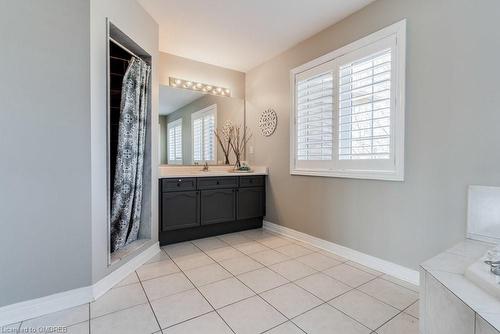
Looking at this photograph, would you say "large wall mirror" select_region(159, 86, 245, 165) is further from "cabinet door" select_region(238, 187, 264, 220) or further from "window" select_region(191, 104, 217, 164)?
"cabinet door" select_region(238, 187, 264, 220)

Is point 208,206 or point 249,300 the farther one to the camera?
point 208,206

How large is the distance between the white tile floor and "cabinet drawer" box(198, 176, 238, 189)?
92 cm

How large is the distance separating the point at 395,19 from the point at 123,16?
2413 mm

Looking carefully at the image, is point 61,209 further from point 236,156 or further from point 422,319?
point 236,156

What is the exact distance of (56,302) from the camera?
5.51 feet

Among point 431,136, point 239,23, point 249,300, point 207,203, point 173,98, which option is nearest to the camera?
point 249,300

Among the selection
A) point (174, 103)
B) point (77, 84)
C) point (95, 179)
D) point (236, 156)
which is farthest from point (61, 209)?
point (236, 156)

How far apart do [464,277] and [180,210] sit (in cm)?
264

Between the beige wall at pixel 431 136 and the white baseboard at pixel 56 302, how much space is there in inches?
87.5

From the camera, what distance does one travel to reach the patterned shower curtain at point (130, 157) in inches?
91.8

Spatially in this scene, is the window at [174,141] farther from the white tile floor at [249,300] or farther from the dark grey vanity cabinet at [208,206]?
the white tile floor at [249,300]

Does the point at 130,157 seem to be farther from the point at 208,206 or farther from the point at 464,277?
the point at 464,277

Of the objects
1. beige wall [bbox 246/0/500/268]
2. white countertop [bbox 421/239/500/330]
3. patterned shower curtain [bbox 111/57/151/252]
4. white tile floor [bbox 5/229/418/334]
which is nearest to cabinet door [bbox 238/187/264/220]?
white tile floor [bbox 5/229/418/334]

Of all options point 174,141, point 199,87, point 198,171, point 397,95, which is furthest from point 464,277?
point 199,87
